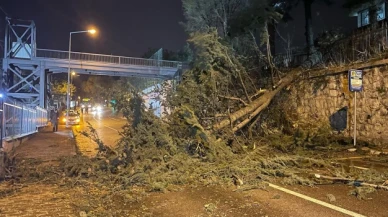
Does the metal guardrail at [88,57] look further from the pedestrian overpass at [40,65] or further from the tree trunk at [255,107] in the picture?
the tree trunk at [255,107]

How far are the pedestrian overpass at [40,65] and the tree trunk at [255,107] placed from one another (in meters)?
25.5

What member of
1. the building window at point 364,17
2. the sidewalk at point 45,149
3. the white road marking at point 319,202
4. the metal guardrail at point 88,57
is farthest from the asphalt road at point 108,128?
the building window at point 364,17

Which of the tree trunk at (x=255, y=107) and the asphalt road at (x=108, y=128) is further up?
the tree trunk at (x=255, y=107)

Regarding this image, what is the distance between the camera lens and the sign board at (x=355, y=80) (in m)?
10.7

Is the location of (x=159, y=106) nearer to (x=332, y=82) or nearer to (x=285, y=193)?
(x=285, y=193)

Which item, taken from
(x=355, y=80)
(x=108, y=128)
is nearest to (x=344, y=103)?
(x=355, y=80)

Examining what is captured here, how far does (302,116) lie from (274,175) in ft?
22.4

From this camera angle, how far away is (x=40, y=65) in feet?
125

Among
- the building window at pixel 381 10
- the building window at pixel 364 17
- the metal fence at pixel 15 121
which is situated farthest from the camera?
the building window at pixel 364 17

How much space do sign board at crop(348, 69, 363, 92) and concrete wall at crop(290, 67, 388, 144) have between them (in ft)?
2.41

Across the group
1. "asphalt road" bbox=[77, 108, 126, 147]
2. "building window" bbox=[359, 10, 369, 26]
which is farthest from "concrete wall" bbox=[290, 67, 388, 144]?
"building window" bbox=[359, 10, 369, 26]

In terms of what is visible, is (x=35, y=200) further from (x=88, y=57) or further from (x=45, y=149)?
(x=88, y=57)

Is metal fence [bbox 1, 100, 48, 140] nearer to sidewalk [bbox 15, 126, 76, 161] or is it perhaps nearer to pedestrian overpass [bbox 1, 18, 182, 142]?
sidewalk [bbox 15, 126, 76, 161]

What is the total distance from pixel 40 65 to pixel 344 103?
1343 inches
